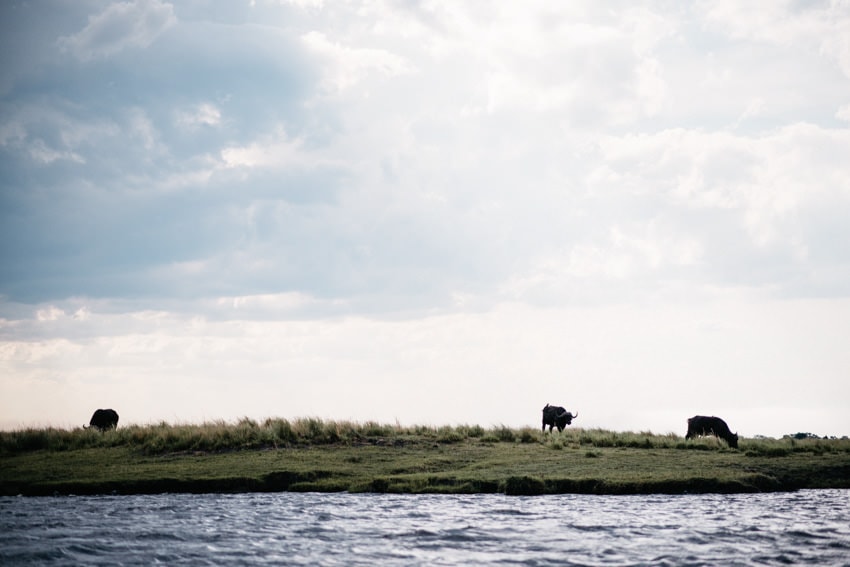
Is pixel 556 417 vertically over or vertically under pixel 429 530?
over

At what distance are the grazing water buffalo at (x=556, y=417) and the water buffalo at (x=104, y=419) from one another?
1027 inches

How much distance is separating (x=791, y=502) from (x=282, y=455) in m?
18.9

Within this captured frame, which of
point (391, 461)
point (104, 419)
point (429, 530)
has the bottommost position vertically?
point (429, 530)

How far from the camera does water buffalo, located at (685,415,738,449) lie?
4244 cm

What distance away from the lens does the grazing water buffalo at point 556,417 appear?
158ft

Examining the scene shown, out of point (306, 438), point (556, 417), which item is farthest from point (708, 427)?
point (306, 438)

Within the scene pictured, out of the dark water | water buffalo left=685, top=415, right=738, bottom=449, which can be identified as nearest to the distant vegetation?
water buffalo left=685, top=415, right=738, bottom=449

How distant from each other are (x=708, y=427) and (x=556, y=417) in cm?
910

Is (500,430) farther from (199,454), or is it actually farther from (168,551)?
(168,551)

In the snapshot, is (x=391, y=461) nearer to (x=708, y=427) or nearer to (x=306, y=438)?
(x=306, y=438)

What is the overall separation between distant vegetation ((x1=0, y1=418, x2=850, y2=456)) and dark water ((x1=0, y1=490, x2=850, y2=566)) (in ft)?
34.3

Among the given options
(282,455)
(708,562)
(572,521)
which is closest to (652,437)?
(282,455)

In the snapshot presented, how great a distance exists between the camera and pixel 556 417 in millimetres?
48438

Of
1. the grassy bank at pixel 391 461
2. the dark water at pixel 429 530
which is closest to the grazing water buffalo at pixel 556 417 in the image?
the grassy bank at pixel 391 461
